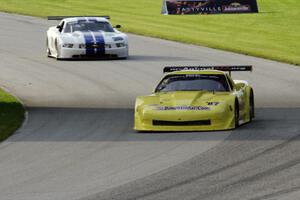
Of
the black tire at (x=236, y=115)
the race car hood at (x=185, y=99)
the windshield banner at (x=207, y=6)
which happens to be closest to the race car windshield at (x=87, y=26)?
the windshield banner at (x=207, y=6)

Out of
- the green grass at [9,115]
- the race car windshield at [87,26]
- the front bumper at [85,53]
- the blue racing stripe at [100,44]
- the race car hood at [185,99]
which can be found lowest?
the front bumper at [85,53]

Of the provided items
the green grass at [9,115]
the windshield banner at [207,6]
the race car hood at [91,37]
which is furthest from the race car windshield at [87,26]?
the windshield banner at [207,6]

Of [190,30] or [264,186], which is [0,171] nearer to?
[264,186]

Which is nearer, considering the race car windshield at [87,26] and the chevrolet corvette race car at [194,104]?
the chevrolet corvette race car at [194,104]

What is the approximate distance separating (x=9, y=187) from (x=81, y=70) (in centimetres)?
1871

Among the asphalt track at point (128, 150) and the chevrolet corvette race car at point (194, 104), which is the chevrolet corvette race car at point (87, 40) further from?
the chevrolet corvette race car at point (194, 104)

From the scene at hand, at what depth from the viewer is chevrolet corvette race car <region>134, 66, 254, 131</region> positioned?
→ 19297 mm

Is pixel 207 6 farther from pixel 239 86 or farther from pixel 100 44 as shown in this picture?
pixel 239 86

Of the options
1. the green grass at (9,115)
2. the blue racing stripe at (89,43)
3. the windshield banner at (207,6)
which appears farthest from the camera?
the windshield banner at (207,6)

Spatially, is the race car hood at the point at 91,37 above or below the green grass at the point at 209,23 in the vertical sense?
above

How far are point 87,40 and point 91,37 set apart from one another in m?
0.16

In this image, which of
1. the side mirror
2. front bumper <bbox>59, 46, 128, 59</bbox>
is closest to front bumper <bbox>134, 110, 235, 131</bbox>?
the side mirror

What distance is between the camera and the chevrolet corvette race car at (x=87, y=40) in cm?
3469

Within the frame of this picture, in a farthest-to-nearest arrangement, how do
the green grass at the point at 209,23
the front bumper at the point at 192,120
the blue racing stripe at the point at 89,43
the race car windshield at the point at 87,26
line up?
the green grass at the point at 209,23 → the race car windshield at the point at 87,26 → the blue racing stripe at the point at 89,43 → the front bumper at the point at 192,120
